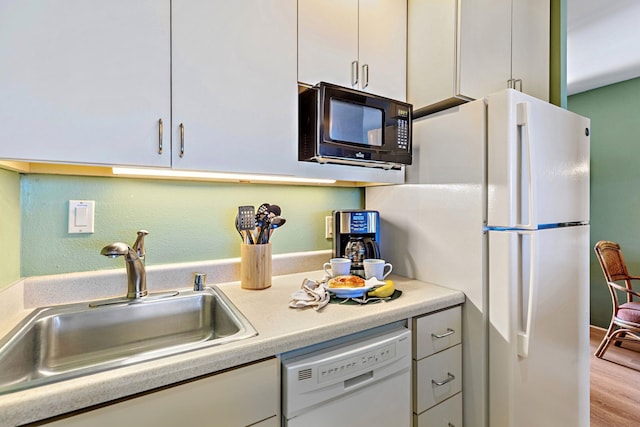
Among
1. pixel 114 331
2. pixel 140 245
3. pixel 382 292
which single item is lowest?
pixel 114 331

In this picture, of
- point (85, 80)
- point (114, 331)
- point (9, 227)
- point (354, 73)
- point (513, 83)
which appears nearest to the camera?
point (85, 80)

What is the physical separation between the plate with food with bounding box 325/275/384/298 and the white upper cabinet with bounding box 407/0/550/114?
858 mm

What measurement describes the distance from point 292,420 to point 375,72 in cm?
134

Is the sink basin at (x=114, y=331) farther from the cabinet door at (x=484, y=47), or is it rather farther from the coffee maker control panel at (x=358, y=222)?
the cabinet door at (x=484, y=47)

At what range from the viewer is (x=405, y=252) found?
1521 millimetres

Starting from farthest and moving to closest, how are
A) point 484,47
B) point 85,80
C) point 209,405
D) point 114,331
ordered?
point 484,47, point 114,331, point 85,80, point 209,405

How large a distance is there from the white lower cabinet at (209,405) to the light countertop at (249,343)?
23 mm

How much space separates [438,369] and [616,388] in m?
2.00

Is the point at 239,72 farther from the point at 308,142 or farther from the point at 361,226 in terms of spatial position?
the point at 361,226

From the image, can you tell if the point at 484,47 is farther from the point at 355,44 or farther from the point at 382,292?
the point at 382,292

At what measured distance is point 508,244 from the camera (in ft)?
3.74

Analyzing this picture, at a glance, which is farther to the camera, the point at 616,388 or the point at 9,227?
the point at 616,388

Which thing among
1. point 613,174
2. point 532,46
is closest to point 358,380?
point 532,46

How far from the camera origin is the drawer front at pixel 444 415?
111cm
